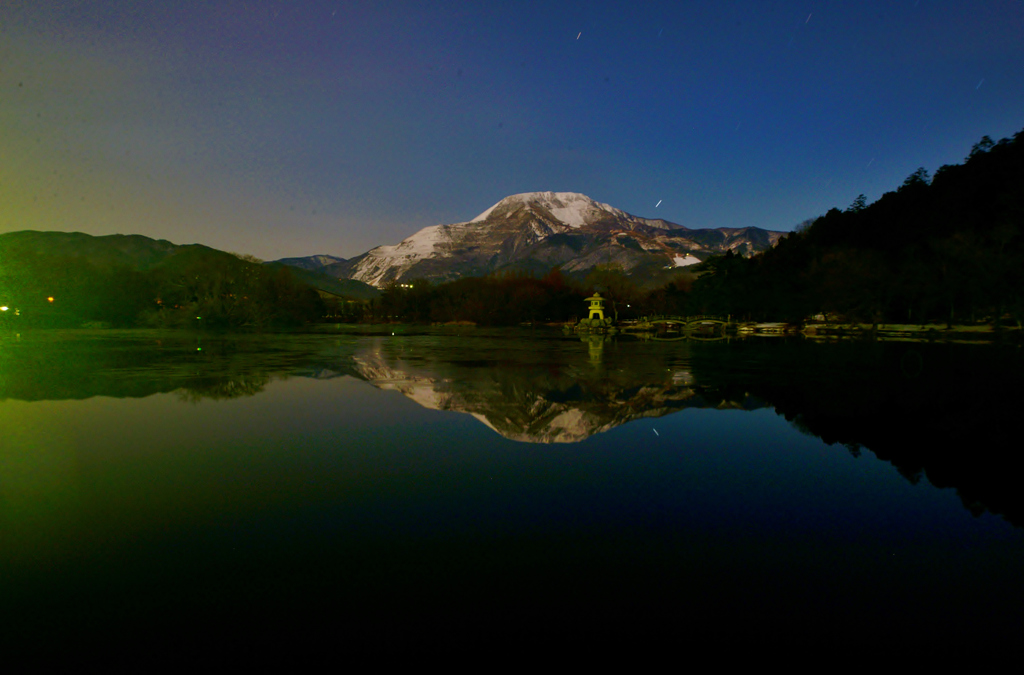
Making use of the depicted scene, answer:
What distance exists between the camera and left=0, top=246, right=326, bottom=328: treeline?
73188mm

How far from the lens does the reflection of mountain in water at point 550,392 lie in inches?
404

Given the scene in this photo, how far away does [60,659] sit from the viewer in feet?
10.8

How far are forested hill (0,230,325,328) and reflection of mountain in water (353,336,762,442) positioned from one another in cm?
6288

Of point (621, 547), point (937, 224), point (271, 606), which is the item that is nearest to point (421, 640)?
point (271, 606)

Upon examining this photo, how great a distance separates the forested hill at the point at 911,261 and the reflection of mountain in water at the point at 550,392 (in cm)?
3753

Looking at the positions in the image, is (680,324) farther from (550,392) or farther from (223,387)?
(223,387)

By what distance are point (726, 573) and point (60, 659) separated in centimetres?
447

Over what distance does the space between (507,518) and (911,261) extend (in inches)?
2353

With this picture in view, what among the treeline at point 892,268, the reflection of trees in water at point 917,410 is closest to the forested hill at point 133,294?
the treeline at point 892,268

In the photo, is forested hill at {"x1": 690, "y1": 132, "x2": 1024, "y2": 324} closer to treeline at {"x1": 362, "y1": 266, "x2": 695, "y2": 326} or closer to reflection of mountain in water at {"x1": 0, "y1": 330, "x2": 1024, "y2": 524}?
treeline at {"x1": 362, "y1": 266, "x2": 695, "y2": 326}

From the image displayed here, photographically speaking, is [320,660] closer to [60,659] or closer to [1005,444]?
[60,659]

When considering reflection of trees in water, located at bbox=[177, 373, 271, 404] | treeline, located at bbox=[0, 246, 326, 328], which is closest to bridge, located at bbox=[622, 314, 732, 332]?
treeline, located at bbox=[0, 246, 326, 328]

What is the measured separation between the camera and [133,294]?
83250 mm

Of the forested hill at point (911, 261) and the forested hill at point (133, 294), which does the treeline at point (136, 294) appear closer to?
the forested hill at point (133, 294)
